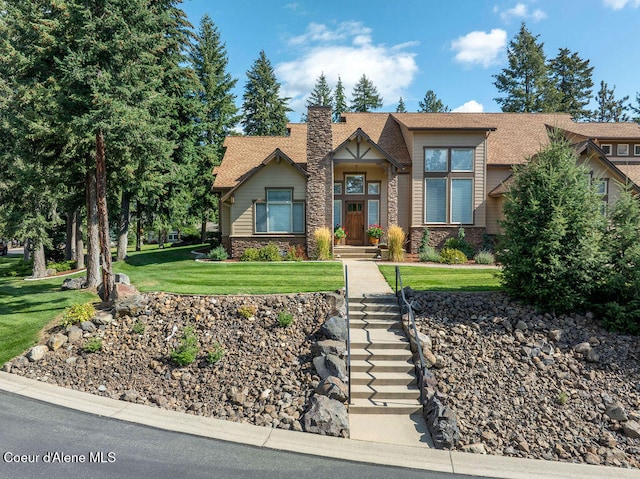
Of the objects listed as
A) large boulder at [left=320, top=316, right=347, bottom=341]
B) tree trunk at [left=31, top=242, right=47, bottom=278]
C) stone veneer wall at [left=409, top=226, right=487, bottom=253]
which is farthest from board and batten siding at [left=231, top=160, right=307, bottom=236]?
large boulder at [left=320, top=316, right=347, bottom=341]

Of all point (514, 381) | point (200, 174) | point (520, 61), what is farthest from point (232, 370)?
point (520, 61)

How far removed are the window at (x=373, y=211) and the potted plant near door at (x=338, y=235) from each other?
151cm

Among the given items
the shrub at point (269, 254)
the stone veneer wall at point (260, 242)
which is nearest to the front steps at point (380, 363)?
the shrub at point (269, 254)

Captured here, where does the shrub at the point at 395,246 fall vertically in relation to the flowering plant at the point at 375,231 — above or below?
below

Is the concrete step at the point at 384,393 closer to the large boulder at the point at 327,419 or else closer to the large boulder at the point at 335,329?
the large boulder at the point at 327,419

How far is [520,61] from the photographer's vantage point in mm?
38781

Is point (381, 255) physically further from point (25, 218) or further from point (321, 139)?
point (25, 218)

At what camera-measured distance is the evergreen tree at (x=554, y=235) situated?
28.1ft

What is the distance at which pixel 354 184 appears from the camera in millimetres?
19578

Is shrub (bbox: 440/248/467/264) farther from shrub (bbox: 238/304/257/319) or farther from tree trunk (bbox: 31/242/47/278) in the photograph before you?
tree trunk (bbox: 31/242/47/278)

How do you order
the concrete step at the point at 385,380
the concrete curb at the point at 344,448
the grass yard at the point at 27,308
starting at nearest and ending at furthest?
the concrete curb at the point at 344,448
the concrete step at the point at 385,380
the grass yard at the point at 27,308

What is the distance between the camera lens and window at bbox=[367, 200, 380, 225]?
19.5m

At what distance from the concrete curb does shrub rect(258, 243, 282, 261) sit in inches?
425

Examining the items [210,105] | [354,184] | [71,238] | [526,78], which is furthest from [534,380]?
[526,78]
